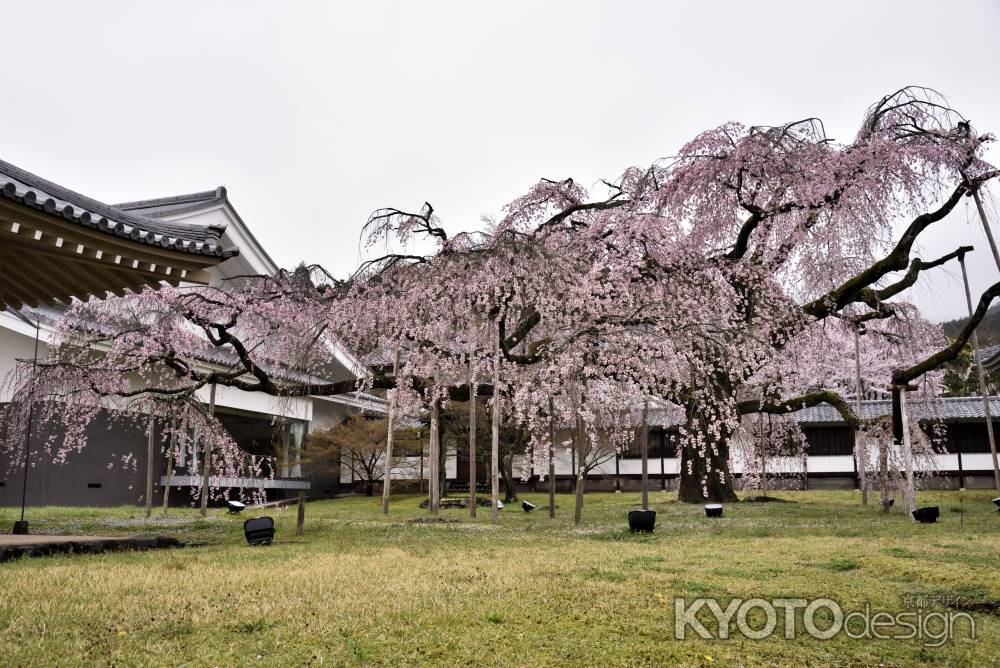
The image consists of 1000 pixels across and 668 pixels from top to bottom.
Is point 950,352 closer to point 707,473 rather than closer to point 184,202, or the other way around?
point 707,473

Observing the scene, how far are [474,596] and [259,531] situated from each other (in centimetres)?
543

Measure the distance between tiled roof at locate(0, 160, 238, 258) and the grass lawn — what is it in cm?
298

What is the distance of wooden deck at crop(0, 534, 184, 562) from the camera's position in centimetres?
864

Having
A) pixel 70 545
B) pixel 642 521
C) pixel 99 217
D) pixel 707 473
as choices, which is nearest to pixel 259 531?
pixel 70 545

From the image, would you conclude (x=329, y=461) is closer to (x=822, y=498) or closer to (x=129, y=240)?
(x=822, y=498)

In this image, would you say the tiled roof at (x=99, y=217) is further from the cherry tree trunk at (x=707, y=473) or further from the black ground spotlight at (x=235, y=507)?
the cherry tree trunk at (x=707, y=473)

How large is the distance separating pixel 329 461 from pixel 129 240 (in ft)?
78.1

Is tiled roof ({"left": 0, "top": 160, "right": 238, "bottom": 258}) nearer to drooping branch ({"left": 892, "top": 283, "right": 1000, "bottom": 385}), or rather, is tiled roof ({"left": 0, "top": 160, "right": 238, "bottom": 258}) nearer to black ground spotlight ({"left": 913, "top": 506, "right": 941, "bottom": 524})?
drooping branch ({"left": 892, "top": 283, "right": 1000, "bottom": 385})

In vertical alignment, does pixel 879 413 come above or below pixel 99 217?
below

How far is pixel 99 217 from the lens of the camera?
602 cm

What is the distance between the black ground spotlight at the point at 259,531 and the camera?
10.4 metres

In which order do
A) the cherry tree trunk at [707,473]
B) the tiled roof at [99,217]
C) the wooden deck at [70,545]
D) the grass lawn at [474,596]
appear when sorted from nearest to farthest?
the grass lawn at [474,596] → the tiled roof at [99,217] → the wooden deck at [70,545] → the cherry tree trunk at [707,473]

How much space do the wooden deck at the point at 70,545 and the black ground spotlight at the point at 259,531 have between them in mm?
995

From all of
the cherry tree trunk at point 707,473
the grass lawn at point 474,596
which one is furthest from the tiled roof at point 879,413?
the grass lawn at point 474,596
